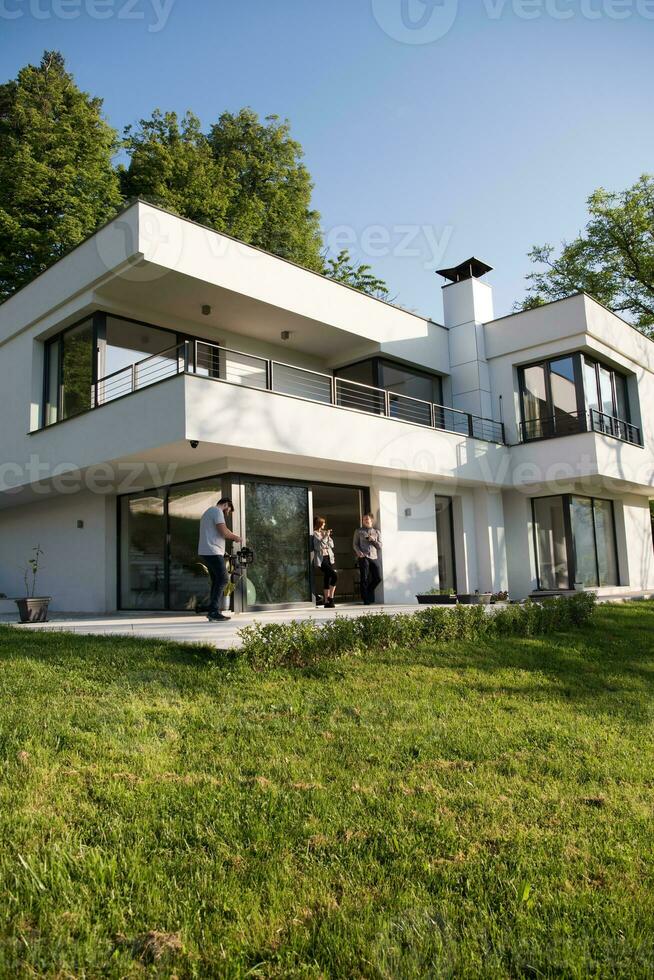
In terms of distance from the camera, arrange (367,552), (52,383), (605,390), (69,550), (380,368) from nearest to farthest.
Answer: (367,552) → (52,383) → (69,550) → (380,368) → (605,390)

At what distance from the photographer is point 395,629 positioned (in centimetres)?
815

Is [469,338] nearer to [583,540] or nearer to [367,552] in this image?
[583,540]

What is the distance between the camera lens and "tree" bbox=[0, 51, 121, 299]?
22.7m

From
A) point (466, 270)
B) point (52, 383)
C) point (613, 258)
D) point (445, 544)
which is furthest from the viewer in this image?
point (613, 258)

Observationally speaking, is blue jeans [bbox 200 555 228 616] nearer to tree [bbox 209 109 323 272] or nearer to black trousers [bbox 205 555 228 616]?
black trousers [bbox 205 555 228 616]

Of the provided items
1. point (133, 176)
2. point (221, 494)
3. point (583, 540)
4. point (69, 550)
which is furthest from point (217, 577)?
point (133, 176)

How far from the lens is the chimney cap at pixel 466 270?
18656mm

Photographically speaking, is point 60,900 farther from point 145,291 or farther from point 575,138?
point 575,138

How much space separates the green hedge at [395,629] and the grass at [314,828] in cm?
47

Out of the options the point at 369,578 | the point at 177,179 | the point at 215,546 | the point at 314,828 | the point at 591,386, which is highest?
the point at 177,179

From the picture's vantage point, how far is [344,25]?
403 inches

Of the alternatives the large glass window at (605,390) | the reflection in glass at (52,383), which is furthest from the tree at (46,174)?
the large glass window at (605,390)

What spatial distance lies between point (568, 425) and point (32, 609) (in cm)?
1265

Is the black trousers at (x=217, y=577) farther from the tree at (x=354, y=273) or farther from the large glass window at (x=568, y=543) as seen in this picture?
the tree at (x=354, y=273)
